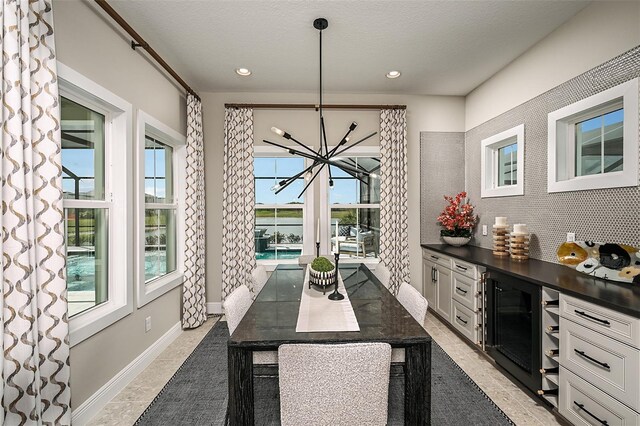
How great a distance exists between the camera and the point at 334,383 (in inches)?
46.3

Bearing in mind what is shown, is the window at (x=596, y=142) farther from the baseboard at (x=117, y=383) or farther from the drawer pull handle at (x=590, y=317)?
the baseboard at (x=117, y=383)

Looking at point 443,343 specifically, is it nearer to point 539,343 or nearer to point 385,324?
point 539,343

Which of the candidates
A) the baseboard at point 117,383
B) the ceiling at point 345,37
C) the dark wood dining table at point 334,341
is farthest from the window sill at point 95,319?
the ceiling at point 345,37

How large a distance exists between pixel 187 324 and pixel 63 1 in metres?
2.95

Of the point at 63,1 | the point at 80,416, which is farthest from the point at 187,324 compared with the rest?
the point at 63,1

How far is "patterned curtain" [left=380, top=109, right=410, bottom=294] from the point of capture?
398cm

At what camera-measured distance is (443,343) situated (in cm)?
313

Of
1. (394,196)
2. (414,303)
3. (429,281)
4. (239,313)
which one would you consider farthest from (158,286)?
(429,281)

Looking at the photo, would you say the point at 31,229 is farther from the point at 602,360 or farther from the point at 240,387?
the point at 602,360

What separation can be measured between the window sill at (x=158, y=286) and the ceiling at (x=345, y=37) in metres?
2.19

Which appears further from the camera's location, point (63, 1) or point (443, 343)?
point (443, 343)

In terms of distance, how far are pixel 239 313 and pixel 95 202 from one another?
1357 millimetres

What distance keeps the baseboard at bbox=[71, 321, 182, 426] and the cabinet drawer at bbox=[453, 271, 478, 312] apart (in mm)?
2964

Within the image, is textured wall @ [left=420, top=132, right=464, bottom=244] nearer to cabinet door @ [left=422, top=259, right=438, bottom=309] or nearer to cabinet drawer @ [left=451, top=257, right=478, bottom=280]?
cabinet door @ [left=422, top=259, right=438, bottom=309]
